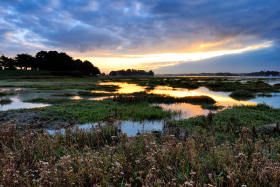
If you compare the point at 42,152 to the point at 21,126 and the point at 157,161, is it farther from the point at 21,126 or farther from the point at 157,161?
the point at 21,126

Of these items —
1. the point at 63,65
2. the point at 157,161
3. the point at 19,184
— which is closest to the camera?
the point at 19,184

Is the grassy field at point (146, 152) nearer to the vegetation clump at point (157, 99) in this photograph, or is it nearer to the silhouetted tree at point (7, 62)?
the vegetation clump at point (157, 99)

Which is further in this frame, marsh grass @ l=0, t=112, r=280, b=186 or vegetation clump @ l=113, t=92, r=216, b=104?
vegetation clump @ l=113, t=92, r=216, b=104

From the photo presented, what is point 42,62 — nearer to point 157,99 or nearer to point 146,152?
point 157,99

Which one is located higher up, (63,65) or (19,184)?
(63,65)

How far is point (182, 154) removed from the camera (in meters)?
4.19

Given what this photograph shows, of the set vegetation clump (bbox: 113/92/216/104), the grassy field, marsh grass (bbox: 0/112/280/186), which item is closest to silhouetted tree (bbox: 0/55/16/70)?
the grassy field

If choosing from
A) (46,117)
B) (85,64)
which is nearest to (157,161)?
(46,117)

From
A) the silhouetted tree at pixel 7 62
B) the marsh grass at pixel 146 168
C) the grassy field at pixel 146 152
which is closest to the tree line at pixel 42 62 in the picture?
the silhouetted tree at pixel 7 62

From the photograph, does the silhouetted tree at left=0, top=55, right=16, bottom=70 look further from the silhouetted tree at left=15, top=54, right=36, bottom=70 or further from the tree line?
the silhouetted tree at left=15, top=54, right=36, bottom=70

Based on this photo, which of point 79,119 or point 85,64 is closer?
point 79,119

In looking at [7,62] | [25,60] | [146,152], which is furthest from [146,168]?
[7,62]

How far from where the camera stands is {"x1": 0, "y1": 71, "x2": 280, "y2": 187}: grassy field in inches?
116

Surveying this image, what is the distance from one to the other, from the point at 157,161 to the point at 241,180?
5.44 ft
